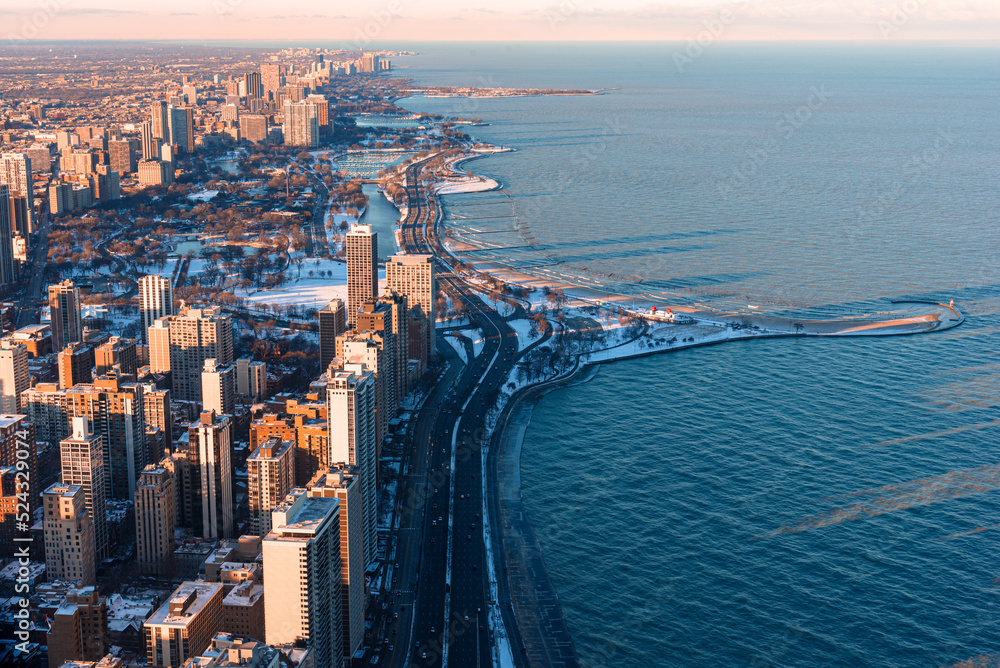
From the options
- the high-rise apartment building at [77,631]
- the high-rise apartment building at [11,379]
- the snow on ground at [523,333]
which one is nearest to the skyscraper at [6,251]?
the high-rise apartment building at [11,379]

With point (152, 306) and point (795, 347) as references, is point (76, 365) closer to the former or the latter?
point (152, 306)

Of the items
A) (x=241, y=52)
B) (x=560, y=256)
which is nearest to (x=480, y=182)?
(x=560, y=256)

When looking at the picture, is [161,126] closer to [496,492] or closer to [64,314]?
[64,314]

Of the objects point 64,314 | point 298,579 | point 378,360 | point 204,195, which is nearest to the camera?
point 298,579

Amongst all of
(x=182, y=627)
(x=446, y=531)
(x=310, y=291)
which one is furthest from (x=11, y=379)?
(x=310, y=291)

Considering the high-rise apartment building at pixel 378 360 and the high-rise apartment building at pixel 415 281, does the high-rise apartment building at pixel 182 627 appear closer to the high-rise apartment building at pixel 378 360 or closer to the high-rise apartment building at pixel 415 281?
the high-rise apartment building at pixel 378 360

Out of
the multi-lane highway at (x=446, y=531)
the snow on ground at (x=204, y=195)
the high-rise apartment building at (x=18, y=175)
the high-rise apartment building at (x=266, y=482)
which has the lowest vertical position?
the multi-lane highway at (x=446, y=531)

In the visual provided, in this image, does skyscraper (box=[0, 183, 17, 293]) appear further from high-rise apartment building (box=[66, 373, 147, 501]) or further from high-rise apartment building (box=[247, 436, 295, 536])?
high-rise apartment building (box=[247, 436, 295, 536])
